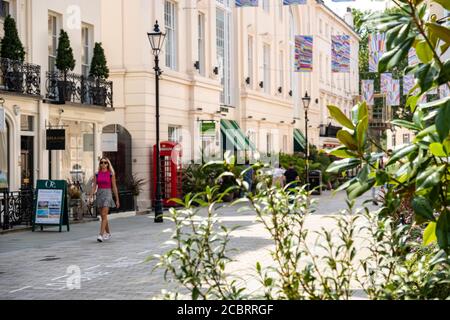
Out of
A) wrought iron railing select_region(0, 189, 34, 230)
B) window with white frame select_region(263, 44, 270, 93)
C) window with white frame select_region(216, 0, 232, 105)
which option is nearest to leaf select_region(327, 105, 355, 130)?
wrought iron railing select_region(0, 189, 34, 230)

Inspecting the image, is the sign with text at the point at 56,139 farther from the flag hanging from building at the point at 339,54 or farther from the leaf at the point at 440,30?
the leaf at the point at 440,30

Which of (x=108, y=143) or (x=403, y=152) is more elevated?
(x=108, y=143)

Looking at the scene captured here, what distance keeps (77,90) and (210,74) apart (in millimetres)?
12505

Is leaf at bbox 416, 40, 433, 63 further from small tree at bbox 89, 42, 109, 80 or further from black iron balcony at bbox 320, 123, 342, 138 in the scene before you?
black iron balcony at bbox 320, 123, 342, 138

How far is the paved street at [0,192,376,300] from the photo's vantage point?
10.3 metres

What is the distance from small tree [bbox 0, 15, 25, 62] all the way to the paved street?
483 cm

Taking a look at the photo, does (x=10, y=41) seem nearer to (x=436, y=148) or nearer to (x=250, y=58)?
(x=436, y=148)

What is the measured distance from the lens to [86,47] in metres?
27.4

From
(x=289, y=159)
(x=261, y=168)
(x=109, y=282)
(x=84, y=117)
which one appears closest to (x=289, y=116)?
(x=289, y=159)

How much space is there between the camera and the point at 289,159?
149ft

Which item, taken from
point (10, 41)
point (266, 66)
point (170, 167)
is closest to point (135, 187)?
point (170, 167)

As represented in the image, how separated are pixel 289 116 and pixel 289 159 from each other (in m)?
9.26

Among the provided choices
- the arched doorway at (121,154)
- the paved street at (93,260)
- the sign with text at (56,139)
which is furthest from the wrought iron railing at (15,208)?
the arched doorway at (121,154)
